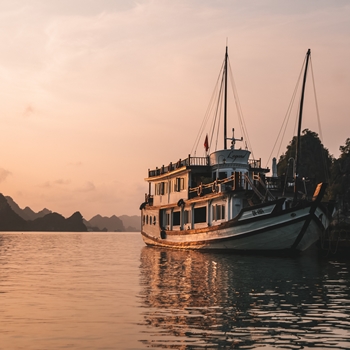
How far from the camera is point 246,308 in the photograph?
54.2 ft

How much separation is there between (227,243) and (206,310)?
22.5 m

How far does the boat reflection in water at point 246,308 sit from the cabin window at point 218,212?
1099 centimetres

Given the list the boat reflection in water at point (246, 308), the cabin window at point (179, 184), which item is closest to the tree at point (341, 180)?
the cabin window at point (179, 184)

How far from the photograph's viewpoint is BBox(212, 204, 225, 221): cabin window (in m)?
40.3

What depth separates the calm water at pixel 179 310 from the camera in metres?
12.5

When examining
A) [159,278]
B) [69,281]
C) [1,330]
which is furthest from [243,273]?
[1,330]

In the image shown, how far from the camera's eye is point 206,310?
16172 mm

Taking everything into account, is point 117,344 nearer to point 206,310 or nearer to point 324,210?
point 206,310

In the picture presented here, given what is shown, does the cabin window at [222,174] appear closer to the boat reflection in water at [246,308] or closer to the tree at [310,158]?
the boat reflection in water at [246,308]

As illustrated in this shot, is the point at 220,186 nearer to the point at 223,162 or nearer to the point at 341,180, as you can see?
the point at 223,162

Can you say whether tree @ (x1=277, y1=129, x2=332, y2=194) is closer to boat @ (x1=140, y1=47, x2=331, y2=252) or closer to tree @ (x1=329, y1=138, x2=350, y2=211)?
tree @ (x1=329, y1=138, x2=350, y2=211)

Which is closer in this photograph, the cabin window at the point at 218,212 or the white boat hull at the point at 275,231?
the white boat hull at the point at 275,231

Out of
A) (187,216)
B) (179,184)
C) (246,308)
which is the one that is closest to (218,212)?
(187,216)

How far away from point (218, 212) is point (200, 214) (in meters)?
4.30
